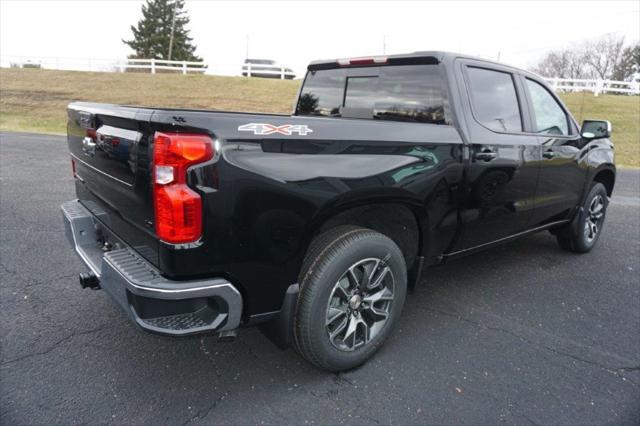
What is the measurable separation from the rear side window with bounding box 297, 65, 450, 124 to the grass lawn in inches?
538

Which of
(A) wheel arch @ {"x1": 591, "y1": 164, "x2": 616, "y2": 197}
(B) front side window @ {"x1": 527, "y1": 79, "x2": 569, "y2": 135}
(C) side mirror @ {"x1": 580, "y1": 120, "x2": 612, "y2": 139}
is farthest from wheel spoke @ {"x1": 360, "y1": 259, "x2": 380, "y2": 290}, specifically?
(A) wheel arch @ {"x1": 591, "y1": 164, "x2": 616, "y2": 197}

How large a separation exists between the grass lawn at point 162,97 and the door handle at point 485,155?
13495 millimetres

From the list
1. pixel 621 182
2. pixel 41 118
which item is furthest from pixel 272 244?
pixel 41 118

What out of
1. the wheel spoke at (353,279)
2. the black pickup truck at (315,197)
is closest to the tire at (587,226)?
the black pickup truck at (315,197)

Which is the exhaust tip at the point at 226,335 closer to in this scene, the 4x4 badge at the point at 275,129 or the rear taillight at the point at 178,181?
the rear taillight at the point at 178,181

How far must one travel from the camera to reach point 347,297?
8.57ft

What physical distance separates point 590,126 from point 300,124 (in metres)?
3.42

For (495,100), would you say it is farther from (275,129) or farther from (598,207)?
(598,207)

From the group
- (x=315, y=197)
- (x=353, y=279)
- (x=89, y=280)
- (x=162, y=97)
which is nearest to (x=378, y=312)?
(x=353, y=279)

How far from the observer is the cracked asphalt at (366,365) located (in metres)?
2.36

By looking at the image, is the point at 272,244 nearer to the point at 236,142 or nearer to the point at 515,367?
the point at 236,142

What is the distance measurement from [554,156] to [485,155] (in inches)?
45.8

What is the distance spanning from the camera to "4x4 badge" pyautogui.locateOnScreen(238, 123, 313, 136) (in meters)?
2.11

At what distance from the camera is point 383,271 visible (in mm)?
2727
